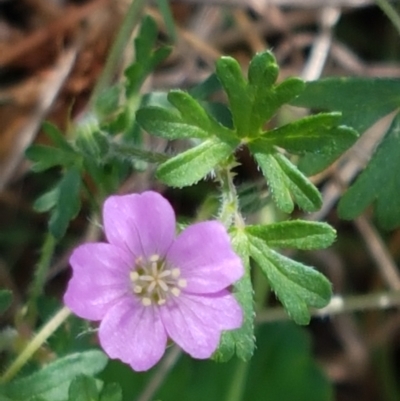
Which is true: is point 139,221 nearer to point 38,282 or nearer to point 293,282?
point 293,282

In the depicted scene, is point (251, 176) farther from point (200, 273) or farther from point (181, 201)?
point (200, 273)

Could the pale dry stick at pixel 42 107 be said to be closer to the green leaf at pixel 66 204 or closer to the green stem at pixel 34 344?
the green leaf at pixel 66 204

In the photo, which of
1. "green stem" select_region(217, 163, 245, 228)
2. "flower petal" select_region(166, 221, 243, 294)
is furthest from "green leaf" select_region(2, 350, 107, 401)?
"green stem" select_region(217, 163, 245, 228)

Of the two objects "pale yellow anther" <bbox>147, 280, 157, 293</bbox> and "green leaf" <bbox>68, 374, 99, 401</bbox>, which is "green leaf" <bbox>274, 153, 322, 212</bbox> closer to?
"pale yellow anther" <bbox>147, 280, 157, 293</bbox>

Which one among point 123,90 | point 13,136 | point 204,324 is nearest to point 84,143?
point 123,90

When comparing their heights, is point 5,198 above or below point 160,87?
below

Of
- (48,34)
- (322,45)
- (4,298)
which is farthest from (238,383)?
(48,34)

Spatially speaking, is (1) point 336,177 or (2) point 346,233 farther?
(2) point 346,233
